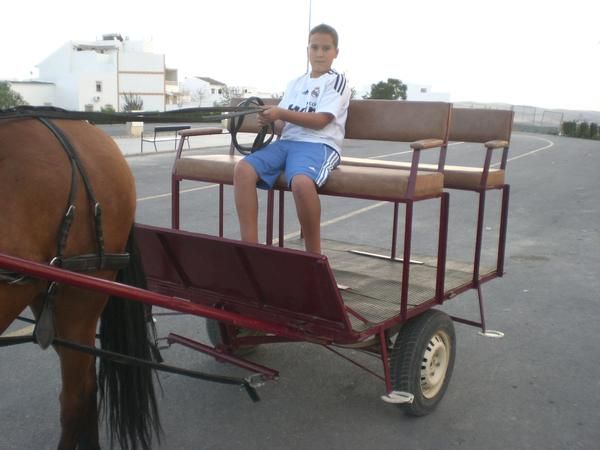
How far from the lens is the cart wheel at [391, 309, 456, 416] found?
3.31 m

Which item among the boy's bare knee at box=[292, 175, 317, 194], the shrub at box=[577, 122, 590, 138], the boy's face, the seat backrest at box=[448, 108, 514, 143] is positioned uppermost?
the boy's face

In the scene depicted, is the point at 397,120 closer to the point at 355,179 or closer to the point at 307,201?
the point at 355,179

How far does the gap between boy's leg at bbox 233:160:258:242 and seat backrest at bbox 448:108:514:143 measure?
61.5 inches

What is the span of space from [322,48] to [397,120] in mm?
660

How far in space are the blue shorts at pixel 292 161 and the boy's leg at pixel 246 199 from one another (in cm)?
5

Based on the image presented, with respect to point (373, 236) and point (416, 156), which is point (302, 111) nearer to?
point (416, 156)

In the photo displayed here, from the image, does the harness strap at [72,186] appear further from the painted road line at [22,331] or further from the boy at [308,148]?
the painted road line at [22,331]

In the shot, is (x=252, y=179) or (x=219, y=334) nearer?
(x=252, y=179)

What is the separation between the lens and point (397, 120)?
12.8ft

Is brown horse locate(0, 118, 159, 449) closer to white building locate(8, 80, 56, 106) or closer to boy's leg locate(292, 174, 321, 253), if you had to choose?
boy's leg locate(292, 174, 321, 253)

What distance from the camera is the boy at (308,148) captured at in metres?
3.31

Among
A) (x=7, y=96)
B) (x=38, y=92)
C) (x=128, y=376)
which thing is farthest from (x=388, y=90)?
(x=128, y=376)

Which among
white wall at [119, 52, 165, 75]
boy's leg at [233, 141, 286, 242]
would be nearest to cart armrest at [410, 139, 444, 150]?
boy's leg at [233, 141, 286, 242]

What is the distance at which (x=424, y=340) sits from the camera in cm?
337
